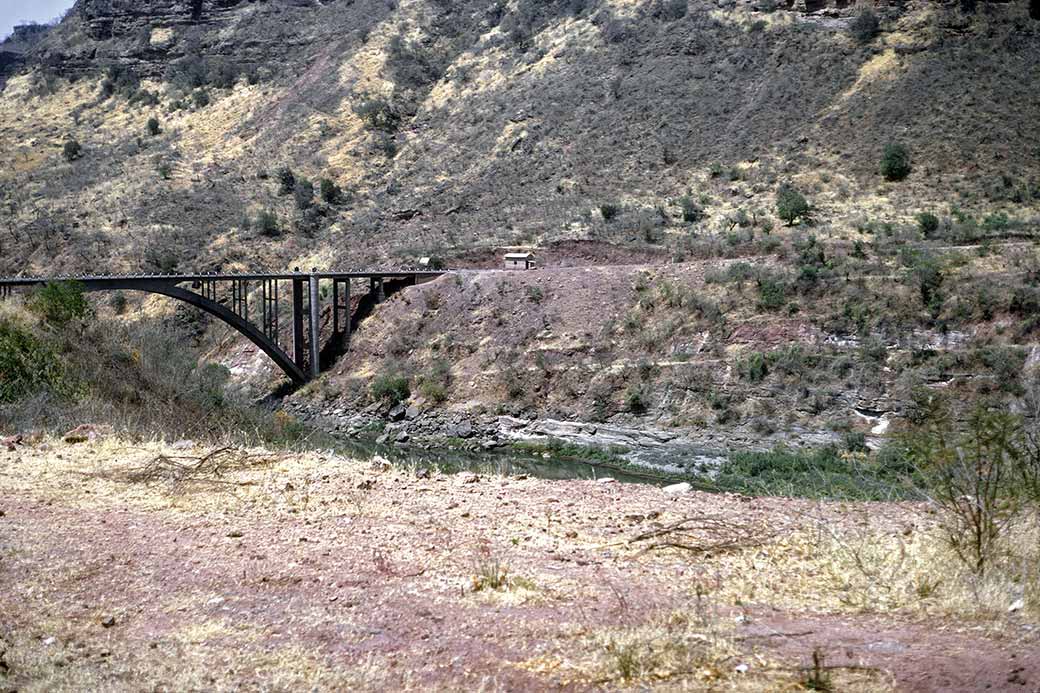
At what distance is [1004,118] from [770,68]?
16701mm

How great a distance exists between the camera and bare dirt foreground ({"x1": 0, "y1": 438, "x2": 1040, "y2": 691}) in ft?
18.4

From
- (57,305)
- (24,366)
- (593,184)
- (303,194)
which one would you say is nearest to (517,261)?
(593,184)

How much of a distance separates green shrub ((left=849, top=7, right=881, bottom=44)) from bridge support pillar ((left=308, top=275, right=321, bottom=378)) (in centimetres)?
4022

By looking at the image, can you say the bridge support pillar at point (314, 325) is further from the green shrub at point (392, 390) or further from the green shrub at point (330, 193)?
the green shrub at point (330, 193)

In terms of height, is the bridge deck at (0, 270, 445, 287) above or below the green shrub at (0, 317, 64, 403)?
below

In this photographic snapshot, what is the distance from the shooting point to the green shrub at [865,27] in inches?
2331

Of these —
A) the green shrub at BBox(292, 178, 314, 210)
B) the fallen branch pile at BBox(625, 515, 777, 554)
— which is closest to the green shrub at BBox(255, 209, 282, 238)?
the green shrub at BBox(292, 178, 314, 210)

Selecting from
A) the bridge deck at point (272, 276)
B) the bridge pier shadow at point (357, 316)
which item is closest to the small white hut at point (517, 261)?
the bridge deck at point (272, 276)

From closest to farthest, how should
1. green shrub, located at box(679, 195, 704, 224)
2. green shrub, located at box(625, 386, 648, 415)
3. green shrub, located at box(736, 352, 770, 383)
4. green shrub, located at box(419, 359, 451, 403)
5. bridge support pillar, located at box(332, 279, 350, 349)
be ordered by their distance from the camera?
green shrub, located at box(736, 352, 770, 383), green shrub, located at box(625, 386, 648, 415), green shrub, located at box(419, 359, 451, 403), bridge support pillar, located at box(332, 279, 350, 349), green shrub, located at box(679, 195, 704, 224)

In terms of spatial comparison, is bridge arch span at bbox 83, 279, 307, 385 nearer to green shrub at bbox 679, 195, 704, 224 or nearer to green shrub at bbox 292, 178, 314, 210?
green shrub at bbox 292, 178, 314, 210

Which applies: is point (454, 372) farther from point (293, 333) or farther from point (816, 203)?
point (816, 203)

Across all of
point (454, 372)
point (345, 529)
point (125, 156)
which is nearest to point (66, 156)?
point (125, 156)

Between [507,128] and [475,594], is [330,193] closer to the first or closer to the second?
[507,128]

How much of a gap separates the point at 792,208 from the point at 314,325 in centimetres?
2455
